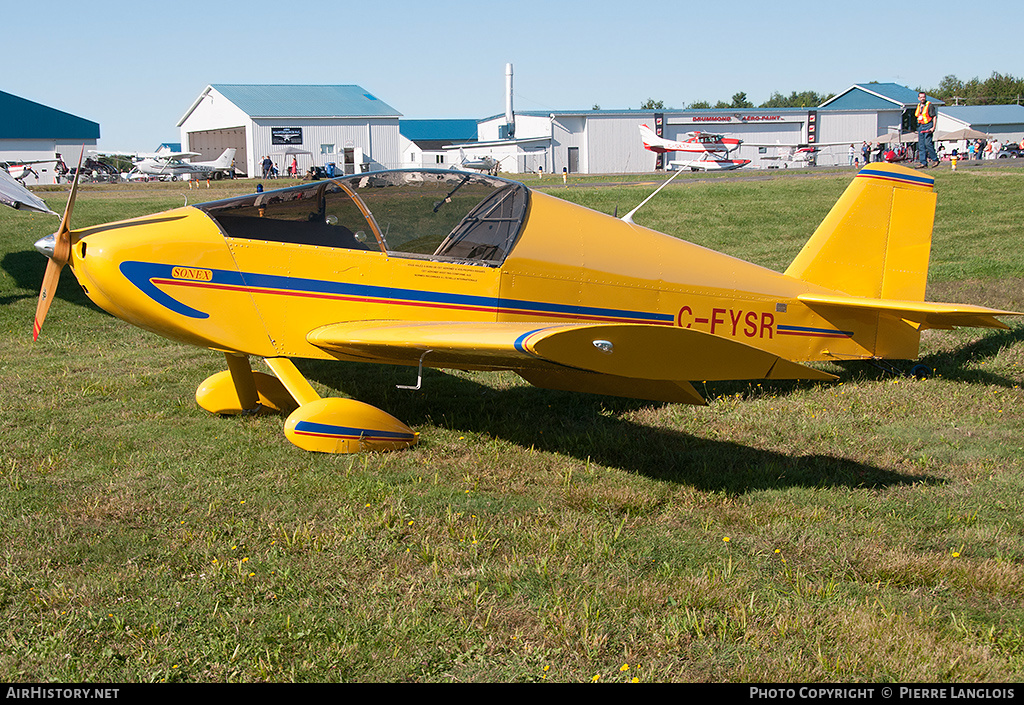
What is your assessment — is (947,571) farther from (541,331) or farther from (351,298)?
(351,298)

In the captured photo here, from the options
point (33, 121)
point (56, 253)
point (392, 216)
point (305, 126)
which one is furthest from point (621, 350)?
point (33, 121)

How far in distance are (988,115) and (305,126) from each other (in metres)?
65.3

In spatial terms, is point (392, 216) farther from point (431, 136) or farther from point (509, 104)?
point (431, 136)

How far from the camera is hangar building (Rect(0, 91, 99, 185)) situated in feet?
175

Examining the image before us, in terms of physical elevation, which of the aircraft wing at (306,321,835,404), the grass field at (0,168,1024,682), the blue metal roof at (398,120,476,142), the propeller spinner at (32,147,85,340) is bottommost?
the grass field at (0,168,1024,682)

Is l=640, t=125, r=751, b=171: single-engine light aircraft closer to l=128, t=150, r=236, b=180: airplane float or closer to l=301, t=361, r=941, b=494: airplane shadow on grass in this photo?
l=128, t=150, r=236, b=180: airplane float

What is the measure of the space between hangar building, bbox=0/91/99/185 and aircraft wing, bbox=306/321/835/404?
55539mm

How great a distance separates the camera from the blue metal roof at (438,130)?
70875 mm

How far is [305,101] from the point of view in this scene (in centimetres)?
5544

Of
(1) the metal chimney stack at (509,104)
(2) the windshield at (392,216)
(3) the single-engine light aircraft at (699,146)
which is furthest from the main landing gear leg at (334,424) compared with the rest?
(1) the metal chimney stack at (509,104)

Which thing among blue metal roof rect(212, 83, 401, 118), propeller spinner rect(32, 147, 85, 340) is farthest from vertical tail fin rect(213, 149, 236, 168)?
propeller spinner rect(32, 147, 85, 340)

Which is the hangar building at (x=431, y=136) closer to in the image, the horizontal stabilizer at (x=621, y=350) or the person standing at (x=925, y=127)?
the person standing at (x=925, y=127)

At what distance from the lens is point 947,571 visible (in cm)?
407
